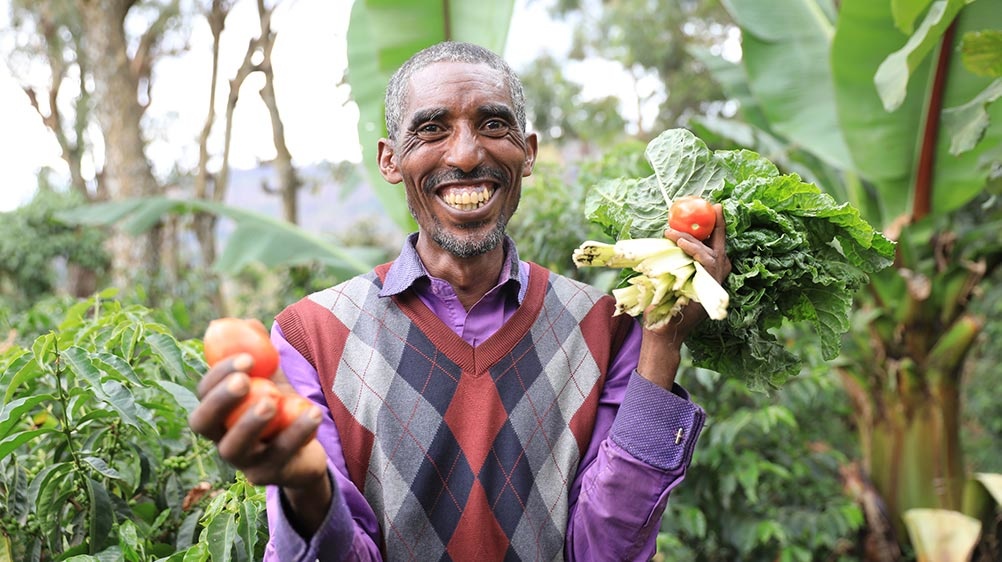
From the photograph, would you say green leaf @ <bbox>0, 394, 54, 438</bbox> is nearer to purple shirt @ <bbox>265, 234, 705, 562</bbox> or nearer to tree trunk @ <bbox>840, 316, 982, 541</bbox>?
purple shirt @ <bbox>265, 234, 705, 562</bbox>

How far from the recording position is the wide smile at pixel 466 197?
1.72 metres

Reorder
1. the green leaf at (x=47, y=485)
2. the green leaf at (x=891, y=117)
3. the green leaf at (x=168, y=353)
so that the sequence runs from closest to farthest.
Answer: the green leaf at (x=47, y=485) < the green leaf at (x=168, y=353) < the green leaf at (x=891, y=117)

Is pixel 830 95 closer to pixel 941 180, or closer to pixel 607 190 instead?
pixel 941 180

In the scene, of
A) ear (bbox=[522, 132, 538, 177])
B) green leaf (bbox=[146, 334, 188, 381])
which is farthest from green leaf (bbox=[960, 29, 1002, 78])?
green leaf (bbox=[146, 334, 188, 381])

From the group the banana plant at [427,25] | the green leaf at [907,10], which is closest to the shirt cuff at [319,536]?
the green leaf at [907,10]

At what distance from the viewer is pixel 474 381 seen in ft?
5.64

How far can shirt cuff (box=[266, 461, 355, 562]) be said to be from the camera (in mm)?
1373

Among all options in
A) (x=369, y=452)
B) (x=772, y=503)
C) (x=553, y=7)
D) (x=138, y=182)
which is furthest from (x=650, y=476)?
(x=553, y=7)

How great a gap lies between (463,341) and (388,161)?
17.0 inches

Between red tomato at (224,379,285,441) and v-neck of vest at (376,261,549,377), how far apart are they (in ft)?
1.78

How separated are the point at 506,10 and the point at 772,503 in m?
2.77

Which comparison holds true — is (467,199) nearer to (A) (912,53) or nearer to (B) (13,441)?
(B) (13,441)

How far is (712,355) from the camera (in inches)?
69.8

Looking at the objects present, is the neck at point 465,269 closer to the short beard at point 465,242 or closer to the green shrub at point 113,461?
the short beard at point 465,242
